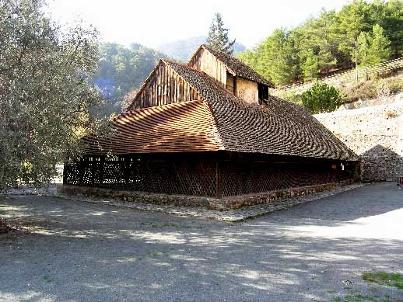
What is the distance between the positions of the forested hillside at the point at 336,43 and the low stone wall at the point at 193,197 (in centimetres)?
3665

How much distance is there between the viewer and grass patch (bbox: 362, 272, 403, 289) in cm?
701

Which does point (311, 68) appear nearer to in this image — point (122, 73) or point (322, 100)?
point (322, 100)

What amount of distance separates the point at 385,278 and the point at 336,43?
5851 cm

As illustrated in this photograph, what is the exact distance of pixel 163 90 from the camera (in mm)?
21047

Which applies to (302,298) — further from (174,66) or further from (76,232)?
(174,66)

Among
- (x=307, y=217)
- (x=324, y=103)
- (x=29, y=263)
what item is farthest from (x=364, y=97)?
(x=29, y=263)

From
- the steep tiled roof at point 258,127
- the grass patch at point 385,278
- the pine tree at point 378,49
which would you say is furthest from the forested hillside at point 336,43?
the grass patch at point 385,278

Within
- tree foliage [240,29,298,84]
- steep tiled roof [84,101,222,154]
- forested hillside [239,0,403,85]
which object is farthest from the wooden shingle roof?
tree foliage [240,29,298,84]

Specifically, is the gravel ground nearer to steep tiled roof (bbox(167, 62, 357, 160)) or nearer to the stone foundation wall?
steep tiled roof (bbox(167, 62, 357, 160))

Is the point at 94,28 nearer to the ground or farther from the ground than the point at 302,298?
farther from the ground

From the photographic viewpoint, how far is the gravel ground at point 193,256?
6.56 metres

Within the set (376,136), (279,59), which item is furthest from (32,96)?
(279,59)

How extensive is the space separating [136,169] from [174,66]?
6108 mm

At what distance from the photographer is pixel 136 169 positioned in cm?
1886
